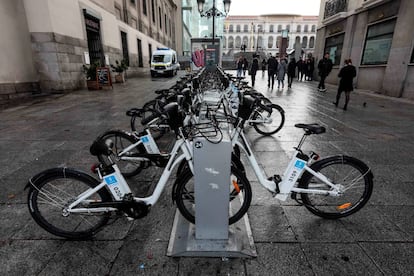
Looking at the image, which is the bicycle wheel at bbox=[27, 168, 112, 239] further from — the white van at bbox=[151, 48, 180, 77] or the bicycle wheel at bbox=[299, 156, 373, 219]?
the white van at bbox=[151, 48, 180, 77]

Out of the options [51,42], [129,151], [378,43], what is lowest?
[129,151]

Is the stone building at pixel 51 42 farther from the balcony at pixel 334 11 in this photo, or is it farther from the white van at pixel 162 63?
the balcony at pixel 334 11

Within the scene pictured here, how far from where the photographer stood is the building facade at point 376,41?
420 inches

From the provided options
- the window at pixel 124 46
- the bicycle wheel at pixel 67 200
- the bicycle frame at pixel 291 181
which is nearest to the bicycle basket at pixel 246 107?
the bicycle frame at pixel 291 181

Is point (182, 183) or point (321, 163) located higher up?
point (321, 163)

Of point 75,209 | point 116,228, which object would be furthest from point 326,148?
point 75,209

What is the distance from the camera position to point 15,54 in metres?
10.2

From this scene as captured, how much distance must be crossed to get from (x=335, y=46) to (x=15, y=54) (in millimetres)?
18243

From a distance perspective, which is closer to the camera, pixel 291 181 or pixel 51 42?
pixel 291 181

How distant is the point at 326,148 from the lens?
4.78 meters

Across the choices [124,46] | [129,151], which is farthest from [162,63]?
[129,151]

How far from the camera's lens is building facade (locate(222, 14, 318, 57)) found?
303 feet

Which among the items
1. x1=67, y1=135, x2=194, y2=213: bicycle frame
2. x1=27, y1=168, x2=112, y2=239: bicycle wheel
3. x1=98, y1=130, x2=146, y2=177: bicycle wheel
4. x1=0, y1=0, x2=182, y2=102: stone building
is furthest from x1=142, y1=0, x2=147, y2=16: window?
x1=67, y1=135, x2=194, y2=213: bicycle frame

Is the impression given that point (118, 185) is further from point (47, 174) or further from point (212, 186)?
point (212, 186)
